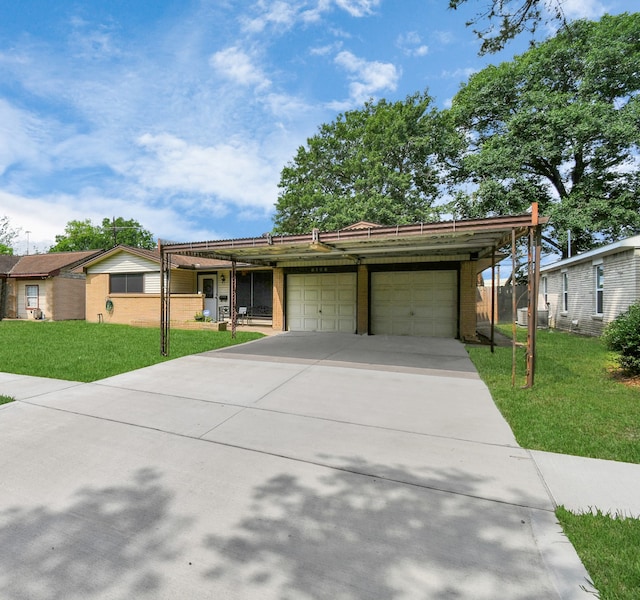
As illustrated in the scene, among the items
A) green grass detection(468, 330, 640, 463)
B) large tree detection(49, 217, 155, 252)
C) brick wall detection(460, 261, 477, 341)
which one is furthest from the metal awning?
large tree detection(49, 217, 155, 252)

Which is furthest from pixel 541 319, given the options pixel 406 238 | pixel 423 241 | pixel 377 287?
pixel 406 238

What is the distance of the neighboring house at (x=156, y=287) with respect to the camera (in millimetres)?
15367

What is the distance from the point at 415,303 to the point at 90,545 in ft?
36.6

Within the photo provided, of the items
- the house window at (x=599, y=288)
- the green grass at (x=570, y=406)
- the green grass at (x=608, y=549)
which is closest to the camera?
the green grass at (x=608, y=549)

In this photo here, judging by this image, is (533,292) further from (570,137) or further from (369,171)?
(369,171)

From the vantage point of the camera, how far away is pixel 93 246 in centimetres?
4116

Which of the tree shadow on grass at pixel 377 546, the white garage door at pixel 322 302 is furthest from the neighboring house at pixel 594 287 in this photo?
the tree shadow on grass at pixel 377 546

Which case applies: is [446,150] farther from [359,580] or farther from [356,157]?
[359,580]

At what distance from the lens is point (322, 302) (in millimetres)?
13383

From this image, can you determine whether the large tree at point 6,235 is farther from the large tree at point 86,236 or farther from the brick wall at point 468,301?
the brick wall at point 468,301

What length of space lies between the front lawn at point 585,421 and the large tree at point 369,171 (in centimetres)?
1741

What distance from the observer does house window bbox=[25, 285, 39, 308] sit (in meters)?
19.2

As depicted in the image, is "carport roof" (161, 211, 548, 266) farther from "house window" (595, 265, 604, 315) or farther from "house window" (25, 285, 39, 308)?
"house window" (25, 285, 39, 308)

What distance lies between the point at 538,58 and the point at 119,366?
25.6 m
